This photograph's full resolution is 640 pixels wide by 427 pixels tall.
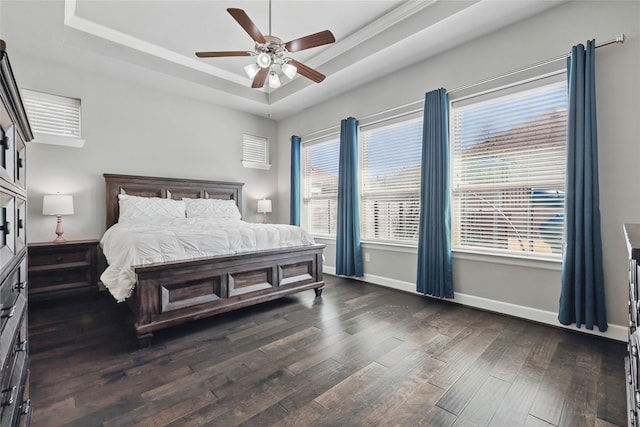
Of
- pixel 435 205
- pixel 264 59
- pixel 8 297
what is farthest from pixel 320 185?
pixel 8 297

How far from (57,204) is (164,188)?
1.24 m

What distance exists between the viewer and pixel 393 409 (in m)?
1.56

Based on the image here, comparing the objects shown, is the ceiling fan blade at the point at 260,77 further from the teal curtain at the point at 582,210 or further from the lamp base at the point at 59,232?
the lamp base at the point at 59,232

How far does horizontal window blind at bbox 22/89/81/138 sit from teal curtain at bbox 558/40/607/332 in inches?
213

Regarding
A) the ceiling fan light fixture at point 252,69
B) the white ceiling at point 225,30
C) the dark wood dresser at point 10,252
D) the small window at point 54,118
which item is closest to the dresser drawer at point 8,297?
the dark wood dresser at point 10,252

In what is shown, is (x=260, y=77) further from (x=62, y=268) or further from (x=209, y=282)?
(x=62, y=268)

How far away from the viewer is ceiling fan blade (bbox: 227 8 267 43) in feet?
7.02

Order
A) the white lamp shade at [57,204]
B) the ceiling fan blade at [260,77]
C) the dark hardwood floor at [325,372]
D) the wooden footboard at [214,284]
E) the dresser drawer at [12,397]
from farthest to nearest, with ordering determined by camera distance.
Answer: the white lamp shade at [57,204]
the ceiling fan blade at [260,77]
the wooden footboard at [214,284]
the dark hardwood floor at [325,372]
the dresser drawer at [12,397]

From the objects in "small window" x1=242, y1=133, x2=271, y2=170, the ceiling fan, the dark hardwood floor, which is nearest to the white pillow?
the dark hardwood floor

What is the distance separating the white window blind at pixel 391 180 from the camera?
3.77 metres

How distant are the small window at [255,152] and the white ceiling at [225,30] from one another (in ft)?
4.55

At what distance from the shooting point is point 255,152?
559cm

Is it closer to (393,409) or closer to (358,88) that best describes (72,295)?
(393,409)

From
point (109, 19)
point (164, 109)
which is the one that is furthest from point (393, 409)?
point (164, 109)
